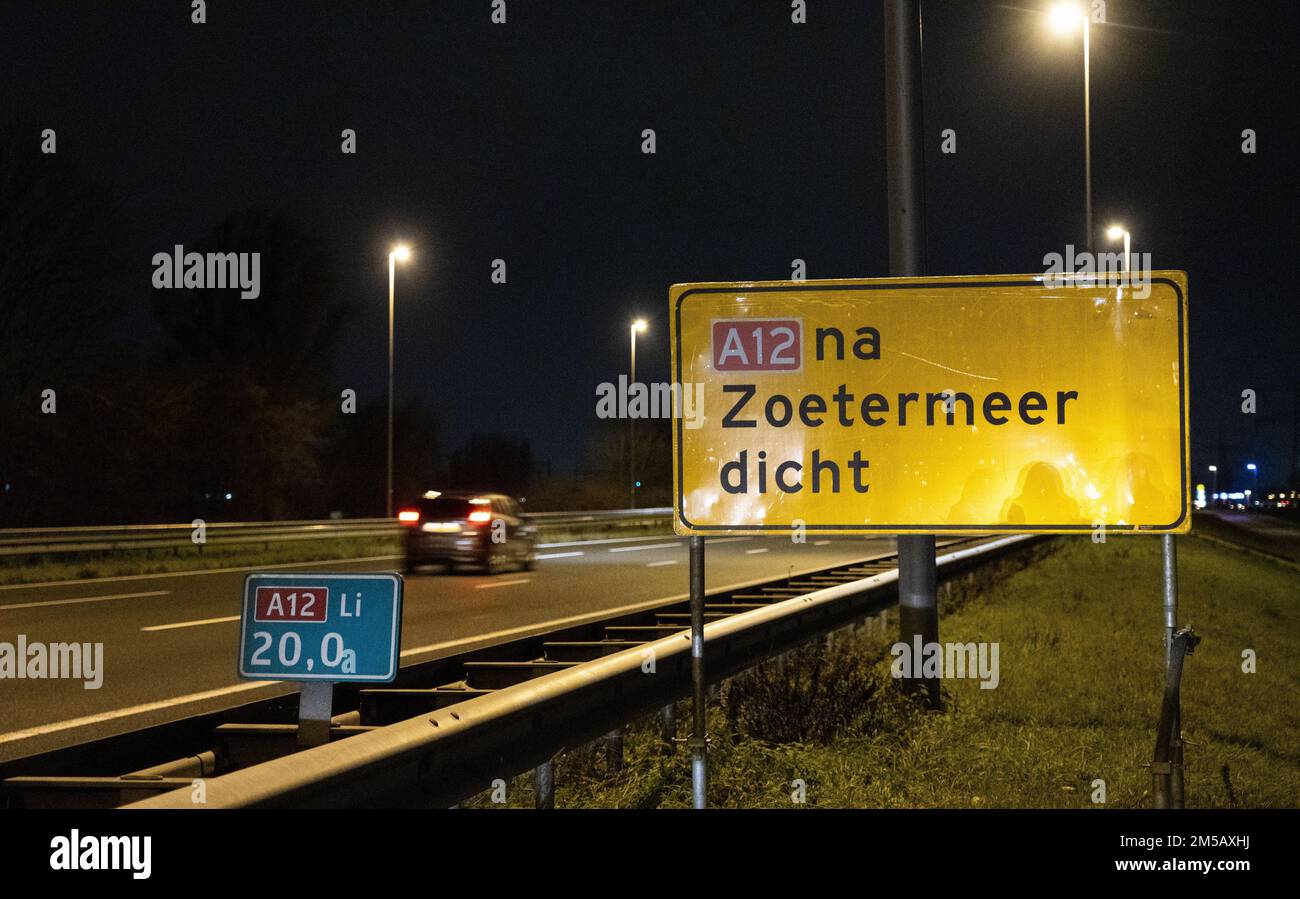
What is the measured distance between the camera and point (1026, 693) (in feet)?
29.4

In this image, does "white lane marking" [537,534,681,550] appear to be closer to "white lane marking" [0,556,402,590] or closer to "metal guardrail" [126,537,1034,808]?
"white lane marking" [0,556,402,590]

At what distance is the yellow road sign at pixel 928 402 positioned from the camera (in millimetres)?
5117

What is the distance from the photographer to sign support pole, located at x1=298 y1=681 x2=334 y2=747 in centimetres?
441

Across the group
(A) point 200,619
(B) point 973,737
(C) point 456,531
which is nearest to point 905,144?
(B) point 973,737

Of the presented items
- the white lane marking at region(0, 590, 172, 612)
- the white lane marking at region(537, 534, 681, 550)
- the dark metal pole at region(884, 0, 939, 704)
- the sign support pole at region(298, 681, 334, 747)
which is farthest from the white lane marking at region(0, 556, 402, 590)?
the sign support pole at region(298, 681, 334, 747)

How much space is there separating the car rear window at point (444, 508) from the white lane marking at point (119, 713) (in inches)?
523

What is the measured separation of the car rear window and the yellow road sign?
60.0 ft

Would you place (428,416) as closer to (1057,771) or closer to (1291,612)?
(1291,612)

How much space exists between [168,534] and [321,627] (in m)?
22.5

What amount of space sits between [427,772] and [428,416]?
2585 inches

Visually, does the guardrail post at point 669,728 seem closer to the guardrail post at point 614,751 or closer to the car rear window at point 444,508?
the guardrail post at point 614,751

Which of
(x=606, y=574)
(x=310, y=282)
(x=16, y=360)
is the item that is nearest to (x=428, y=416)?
(x=310, y=282)

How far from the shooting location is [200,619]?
571 inches

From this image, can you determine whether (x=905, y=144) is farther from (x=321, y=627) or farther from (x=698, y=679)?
(x=321, y=627)
